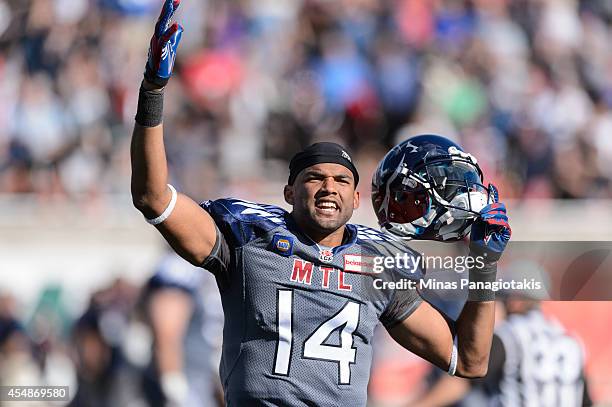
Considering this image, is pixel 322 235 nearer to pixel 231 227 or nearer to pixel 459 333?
pixel 231 227

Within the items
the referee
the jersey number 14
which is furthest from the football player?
the referee

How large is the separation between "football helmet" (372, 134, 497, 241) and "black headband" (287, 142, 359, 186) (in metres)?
0.12

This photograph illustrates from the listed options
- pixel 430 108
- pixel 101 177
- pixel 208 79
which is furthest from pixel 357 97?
pixel 101 177

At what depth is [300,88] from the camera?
338 inches

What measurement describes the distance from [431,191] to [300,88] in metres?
5.59

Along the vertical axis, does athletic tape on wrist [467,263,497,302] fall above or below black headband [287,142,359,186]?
below

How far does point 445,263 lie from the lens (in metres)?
3.53

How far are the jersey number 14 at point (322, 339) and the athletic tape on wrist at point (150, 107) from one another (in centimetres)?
66

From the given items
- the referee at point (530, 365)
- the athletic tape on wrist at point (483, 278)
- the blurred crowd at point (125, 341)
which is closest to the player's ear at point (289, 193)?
the athletic tape on wrist at point (483, 278)

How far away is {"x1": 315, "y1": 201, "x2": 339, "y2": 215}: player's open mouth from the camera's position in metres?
3.18

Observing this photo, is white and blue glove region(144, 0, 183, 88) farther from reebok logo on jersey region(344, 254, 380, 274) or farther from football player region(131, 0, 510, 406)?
reebok logo on jersey region(344, 254, 380, 274)

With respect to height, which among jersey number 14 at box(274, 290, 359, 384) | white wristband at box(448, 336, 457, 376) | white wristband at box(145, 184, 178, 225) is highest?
white wristband at box(145, 184, 178, 225)

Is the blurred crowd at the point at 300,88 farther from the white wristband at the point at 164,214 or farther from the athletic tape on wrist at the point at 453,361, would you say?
the white wristband at the point at 164,214

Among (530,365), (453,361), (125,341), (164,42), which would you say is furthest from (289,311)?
(125,341)
